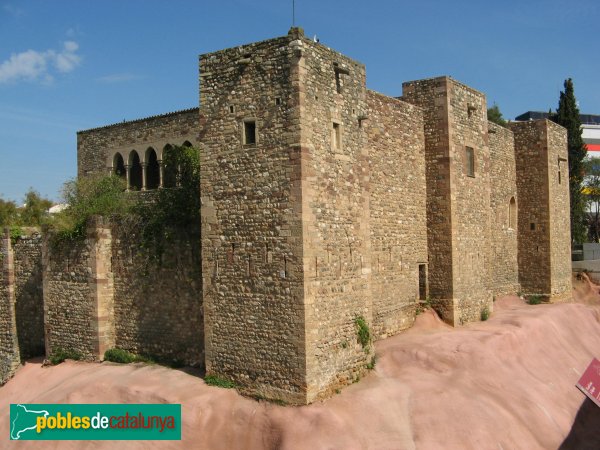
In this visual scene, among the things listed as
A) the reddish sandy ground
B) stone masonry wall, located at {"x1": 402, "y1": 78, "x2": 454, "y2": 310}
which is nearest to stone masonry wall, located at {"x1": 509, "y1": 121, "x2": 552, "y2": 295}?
the reddish sandy ground

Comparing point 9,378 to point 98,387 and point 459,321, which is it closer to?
point 98,387

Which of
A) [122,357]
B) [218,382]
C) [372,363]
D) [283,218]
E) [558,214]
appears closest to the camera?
[283,218]

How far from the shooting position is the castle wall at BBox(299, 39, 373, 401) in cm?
1246

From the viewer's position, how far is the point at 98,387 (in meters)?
14.1

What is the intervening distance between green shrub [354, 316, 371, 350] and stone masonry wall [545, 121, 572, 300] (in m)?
13.3

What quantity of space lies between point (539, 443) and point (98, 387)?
10.1m

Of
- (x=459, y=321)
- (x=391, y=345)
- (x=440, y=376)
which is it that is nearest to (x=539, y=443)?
(x=440, y=376)

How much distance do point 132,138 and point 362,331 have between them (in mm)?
14031

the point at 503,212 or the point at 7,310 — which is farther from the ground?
the point at 503,212

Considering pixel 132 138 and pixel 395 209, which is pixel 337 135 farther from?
pixel 132 138

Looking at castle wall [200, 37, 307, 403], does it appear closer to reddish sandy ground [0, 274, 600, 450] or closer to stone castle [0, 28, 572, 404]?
stone castle [0, 28, 572, 404]

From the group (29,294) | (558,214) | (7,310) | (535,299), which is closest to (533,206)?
(558,214)

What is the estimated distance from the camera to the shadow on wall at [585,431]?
14.4 m

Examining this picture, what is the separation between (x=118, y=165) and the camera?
24.6 metres
